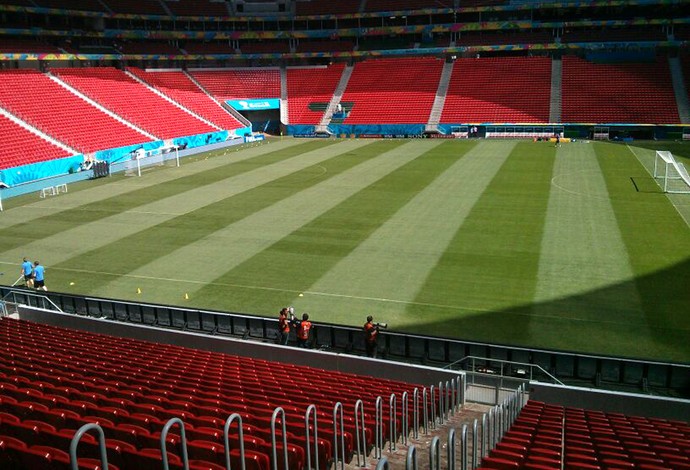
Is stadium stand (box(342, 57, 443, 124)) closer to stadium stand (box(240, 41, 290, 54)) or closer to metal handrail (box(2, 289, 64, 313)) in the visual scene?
stadium stand (box(240, 41, 290, 54))

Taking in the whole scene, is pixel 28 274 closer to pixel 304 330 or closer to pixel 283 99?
pixel 304 330

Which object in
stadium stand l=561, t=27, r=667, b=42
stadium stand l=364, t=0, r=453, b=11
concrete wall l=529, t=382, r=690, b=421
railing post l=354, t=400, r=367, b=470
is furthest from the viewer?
stadium stand l=364, t=0, r=453, b=11

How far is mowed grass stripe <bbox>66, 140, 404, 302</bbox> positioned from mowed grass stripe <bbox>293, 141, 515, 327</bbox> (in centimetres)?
406

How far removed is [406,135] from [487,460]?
6046 centimetres

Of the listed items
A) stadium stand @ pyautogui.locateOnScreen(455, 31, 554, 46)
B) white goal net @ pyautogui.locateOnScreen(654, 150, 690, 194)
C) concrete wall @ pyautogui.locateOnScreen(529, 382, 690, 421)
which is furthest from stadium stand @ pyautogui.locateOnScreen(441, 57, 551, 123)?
concrete wall @ pyautogui.locateOnScreen(529, 382, 690, 421)

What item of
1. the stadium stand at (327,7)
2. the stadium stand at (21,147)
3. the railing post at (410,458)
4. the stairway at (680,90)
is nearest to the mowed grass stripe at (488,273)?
the railing post at (410,458)

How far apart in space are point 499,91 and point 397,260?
52.1m

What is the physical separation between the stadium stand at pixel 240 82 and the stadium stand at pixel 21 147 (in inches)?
1226

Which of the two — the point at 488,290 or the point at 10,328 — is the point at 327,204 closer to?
the point at 488,290

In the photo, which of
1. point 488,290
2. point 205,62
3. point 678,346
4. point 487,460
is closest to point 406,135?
point 205,62

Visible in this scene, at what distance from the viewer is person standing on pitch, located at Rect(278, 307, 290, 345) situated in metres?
15.2

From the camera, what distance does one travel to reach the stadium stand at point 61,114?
153ft

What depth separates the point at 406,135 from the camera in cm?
6556

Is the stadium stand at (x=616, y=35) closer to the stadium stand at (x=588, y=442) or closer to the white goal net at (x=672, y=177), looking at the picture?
the white goal net at (x=672, y=177)
